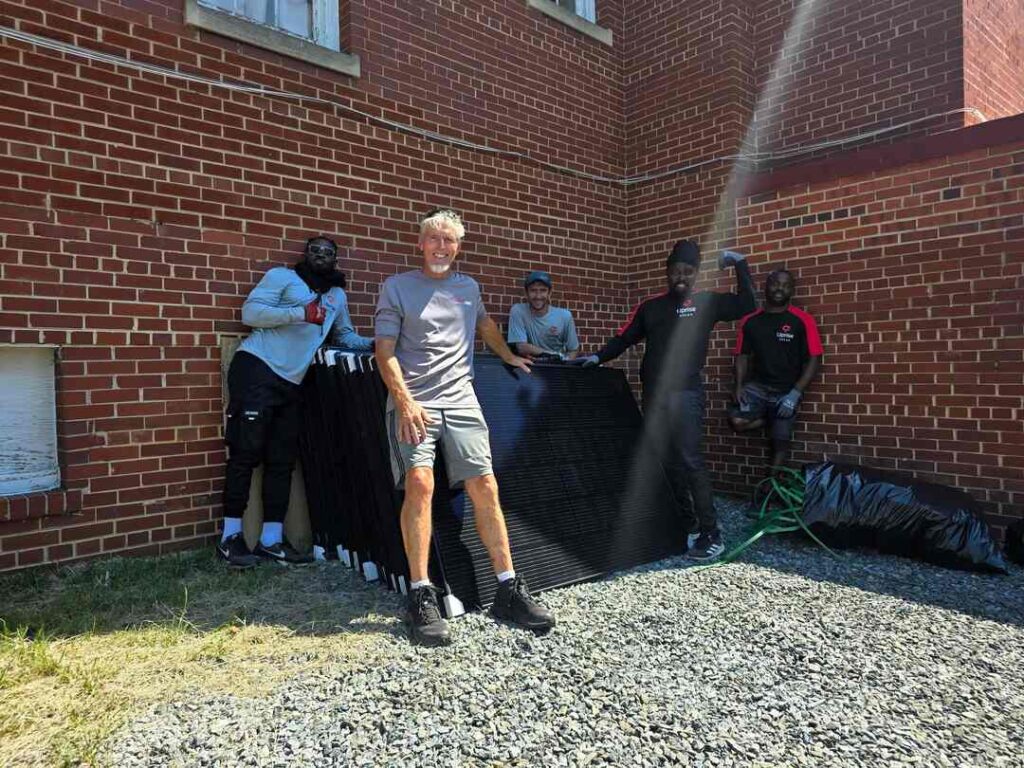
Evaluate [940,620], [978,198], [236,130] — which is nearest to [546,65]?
[236,130]

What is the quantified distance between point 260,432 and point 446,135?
9.75 ft

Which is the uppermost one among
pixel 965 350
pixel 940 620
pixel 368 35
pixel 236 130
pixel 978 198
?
pixel 368 35

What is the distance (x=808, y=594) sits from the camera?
391 centimetres

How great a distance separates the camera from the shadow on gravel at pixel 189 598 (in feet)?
11.1

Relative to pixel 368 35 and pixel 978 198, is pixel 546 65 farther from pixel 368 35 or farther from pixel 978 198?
pixel 978 198

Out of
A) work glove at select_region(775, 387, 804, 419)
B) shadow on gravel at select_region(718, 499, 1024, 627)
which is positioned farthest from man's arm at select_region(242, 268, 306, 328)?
work glove at select_region(775, 387, 804, 419)

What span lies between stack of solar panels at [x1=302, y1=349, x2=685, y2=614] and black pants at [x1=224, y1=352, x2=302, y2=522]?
0.46 feet

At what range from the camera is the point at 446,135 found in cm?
593

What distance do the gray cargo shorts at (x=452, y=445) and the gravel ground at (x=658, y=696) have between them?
706 millimetres

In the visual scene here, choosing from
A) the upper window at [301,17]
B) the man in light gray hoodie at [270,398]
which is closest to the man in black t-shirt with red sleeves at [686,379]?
the man in light gray hoodie at [270,398]

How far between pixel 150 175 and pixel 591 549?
11.5 feet

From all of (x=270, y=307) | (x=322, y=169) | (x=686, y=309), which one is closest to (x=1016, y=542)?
(x=686, y=309)

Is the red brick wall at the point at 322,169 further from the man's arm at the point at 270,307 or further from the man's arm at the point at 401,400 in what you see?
the man's arm at the point at 401,400

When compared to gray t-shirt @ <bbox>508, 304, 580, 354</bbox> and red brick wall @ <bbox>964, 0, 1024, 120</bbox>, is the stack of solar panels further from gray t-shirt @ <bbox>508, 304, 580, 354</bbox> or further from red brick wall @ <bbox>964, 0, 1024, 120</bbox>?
red brick wall @ <bbox>964, 0, 1024, 120</bbox>
